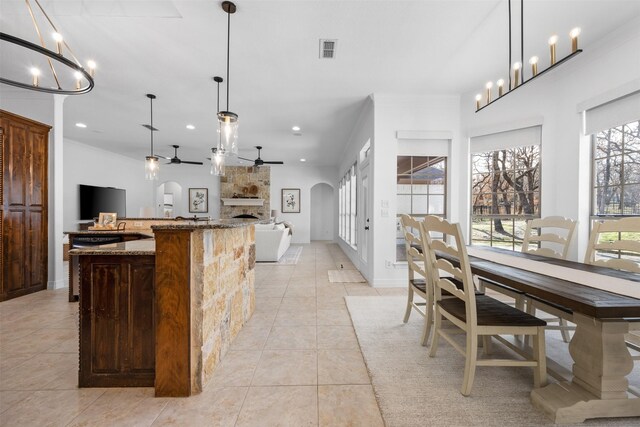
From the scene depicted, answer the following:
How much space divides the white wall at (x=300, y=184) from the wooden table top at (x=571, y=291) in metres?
7.96

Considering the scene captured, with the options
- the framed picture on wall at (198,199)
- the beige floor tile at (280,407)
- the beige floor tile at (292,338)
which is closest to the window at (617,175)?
the beige floor tile at (292,338)

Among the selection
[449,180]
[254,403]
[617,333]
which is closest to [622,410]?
[617,333]

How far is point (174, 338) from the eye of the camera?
63.1 inches

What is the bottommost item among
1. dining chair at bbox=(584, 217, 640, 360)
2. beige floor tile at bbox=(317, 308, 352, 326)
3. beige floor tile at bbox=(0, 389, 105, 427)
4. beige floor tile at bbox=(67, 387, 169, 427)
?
beige floor tile at bbox=(0, 389, 105, 427)

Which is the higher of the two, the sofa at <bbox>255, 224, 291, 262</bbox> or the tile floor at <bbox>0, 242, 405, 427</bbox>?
the sofa at <bbox>255, 224, 291, 262</bbox>

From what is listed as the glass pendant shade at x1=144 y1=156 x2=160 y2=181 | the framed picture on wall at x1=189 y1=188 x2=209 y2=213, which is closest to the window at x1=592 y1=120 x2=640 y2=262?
the glass pendant shade at x1=144 y1=156 x2=160 y2=181

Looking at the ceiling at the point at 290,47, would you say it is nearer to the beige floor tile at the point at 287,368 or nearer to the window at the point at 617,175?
the window at the point at 617,175

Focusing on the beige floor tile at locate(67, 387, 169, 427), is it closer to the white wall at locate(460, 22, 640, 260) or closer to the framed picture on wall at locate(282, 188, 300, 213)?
the white wall at locate(460, 22, 640, 260)

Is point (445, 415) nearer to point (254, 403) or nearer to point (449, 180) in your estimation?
point (254, 403)

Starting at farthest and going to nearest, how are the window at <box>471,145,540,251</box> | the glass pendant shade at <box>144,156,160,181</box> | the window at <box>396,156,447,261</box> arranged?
the glass pendant shade at <box>144,156,160,181</box> < the window at <box>396,156,447,261</box> < the window at <box>471,145,540,251</box>

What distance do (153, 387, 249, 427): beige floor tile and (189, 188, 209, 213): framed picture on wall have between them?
885cm

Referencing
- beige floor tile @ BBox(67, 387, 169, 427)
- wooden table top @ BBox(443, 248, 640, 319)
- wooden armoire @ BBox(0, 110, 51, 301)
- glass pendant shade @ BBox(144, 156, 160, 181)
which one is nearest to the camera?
wooden table top @ BBox(443, 248, 640, 319)

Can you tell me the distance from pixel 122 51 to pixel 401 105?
351cm

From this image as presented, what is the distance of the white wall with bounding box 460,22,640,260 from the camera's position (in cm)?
257
